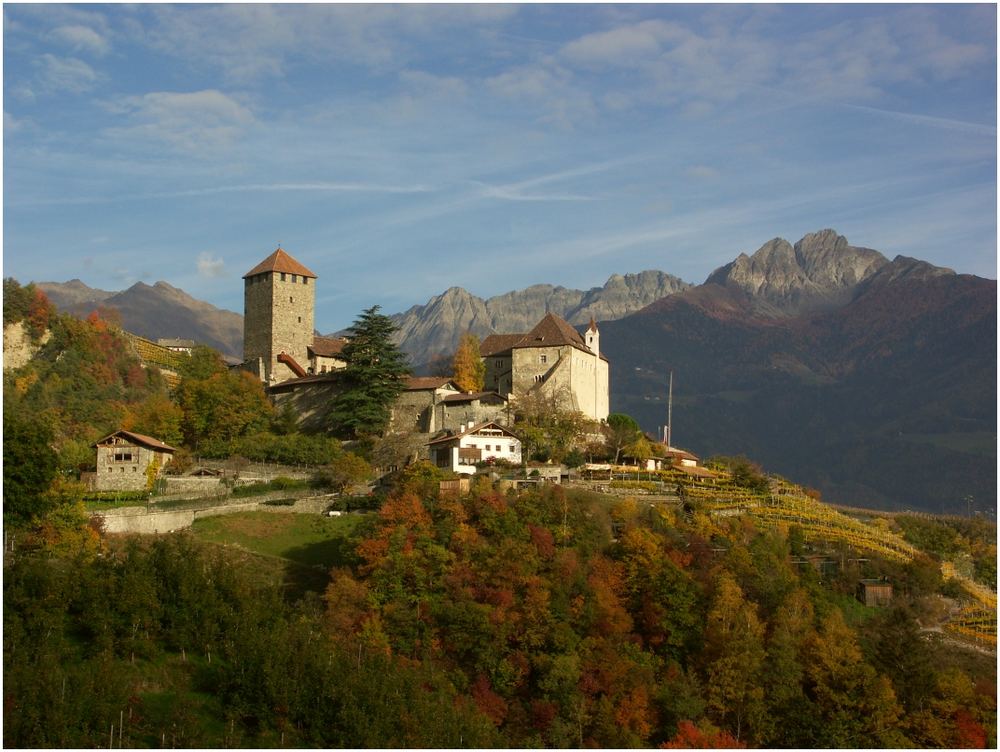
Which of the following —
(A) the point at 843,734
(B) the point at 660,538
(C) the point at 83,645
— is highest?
(B) the point at 660,538

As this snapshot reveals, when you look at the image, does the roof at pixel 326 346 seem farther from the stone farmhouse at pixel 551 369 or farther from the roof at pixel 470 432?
the roof at pixel 470 432

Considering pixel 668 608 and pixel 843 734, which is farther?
pixel 668 608

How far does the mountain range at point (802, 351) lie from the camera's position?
134875 mm

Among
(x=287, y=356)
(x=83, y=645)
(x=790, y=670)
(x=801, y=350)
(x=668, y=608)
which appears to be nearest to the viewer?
(x=83, y=645)

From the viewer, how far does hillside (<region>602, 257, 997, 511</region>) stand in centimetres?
13175

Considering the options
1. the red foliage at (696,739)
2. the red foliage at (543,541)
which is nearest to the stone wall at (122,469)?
the red foliage at (543,541)

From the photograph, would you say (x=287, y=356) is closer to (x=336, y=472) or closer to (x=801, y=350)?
(x=336, y=472)

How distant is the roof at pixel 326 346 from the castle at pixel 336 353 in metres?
0.05

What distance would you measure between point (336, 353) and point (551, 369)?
12.9 meters

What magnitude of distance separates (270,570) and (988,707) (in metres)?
24.2

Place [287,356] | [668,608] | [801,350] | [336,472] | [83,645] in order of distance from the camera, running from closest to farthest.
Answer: [83,645], [668,608], [336,472], [287,356], [801,350]

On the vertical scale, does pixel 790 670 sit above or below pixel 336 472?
below

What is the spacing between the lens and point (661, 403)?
146 metres

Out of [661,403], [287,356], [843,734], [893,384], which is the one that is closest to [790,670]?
[843,734]
